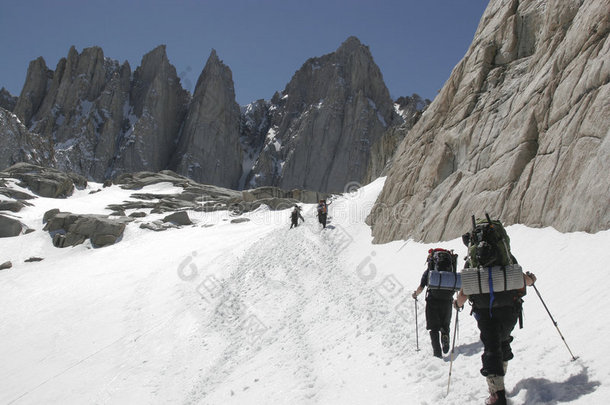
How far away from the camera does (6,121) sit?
65750 millimetres

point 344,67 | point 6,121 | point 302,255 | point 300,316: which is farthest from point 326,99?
point 300,316

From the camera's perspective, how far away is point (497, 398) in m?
4.15

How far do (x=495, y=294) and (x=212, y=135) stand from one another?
396ft

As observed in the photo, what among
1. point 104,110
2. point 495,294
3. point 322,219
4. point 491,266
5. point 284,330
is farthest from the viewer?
point 104,110

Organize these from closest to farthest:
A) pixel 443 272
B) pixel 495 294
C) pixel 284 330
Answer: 1. pixel 495 294
2. pixel 443 272
3. pixel 284 330

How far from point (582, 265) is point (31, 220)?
128 ft

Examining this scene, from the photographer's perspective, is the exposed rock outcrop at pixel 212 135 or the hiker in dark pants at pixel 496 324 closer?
the hiker in dark pants at pixel 496 324

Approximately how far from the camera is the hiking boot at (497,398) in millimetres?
4138

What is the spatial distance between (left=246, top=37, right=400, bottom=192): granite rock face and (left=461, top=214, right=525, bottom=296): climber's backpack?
100 m

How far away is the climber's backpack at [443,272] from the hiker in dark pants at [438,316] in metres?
0.12

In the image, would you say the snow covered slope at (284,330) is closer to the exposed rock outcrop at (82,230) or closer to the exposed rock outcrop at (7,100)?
the exposed rock outcrop at (82,230)

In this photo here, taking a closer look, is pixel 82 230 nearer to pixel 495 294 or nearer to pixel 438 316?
pixel 438 316

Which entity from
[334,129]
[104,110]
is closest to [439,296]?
[334,129]

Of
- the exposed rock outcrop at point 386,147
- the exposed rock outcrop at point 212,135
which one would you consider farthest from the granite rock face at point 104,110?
the exposed rock outcrop at point 386,147
